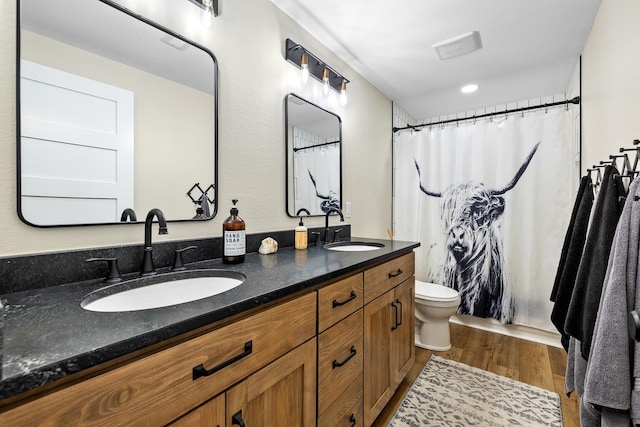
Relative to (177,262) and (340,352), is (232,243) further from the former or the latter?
(340,352)

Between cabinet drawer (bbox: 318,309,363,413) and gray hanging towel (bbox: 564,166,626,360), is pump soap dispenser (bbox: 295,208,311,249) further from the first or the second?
gray hanging towel (bbox: 564,166,626,360)

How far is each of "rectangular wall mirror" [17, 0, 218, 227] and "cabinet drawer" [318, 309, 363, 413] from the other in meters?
0.76

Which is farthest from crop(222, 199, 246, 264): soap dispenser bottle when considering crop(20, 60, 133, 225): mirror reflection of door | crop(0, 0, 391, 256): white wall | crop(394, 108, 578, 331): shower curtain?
crop(394, 108, 578, 331): shower curtain

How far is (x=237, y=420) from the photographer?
2.41 ft

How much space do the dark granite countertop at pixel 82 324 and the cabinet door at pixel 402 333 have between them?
81cm

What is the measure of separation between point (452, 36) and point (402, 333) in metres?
1.92

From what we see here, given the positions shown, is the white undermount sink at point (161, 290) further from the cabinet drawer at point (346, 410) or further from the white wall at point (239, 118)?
the cabinet drawer at point (346, 410)

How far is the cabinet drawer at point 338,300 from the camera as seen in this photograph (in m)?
1.05

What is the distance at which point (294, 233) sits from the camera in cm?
177

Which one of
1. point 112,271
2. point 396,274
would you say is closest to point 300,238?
point 396,274

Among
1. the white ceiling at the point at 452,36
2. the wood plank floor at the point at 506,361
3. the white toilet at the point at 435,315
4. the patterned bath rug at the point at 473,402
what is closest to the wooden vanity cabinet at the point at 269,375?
the patterned bath rug at the point at 473,402

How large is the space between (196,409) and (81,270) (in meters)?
0.61

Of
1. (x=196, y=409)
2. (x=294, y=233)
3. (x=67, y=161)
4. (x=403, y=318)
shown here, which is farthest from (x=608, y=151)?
(x=67, y=161)

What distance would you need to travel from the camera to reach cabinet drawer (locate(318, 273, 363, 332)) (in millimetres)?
1049
